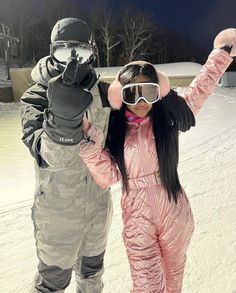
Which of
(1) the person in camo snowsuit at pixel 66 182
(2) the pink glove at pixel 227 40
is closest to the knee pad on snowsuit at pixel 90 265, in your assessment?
(1) the person in camo snowsuit at pixel 66 182

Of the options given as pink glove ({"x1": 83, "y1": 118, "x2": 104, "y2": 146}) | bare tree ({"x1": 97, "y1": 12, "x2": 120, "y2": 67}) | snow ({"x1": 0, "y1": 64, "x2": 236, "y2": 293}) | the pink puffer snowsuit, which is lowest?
bare tree ({"x1": 97, "y1": 12, "x2": 120, "y2": 67})

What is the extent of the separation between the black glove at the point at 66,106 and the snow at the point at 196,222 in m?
1.54

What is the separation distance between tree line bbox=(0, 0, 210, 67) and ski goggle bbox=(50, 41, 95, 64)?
26.9m

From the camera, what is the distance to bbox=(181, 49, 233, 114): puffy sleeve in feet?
6.15

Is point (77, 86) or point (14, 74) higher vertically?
point (77, 86)

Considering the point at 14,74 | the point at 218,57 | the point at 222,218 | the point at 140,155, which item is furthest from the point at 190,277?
the point at 14,74

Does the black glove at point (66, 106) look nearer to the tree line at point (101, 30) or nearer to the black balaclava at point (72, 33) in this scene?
the black balaclava at point (72, 33)

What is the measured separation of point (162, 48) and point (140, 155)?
34658 mm

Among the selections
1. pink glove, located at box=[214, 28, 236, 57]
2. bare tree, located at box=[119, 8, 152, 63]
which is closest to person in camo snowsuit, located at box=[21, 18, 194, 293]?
pink glove, located at box=[214, 28, 236, 57]

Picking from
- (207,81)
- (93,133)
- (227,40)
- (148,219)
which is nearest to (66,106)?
(93,133)

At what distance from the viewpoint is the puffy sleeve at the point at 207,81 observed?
1.88 metres

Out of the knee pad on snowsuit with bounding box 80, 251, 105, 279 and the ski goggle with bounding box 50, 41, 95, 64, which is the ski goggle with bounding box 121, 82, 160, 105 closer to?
the ski goggle with bounding box 50, 41, 95, 64

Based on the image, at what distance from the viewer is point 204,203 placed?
147 inches

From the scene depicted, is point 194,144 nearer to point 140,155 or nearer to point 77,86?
point 140,155
